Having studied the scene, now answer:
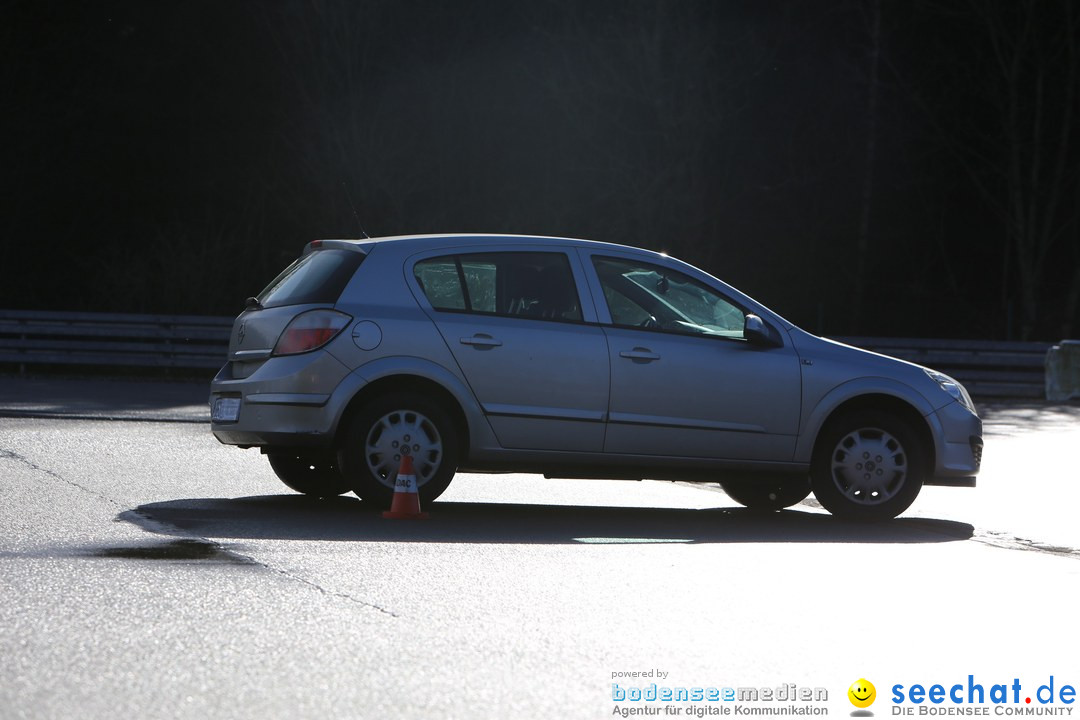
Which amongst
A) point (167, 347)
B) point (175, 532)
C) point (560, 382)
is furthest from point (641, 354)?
point (167, 347)

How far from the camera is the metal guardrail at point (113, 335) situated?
2616 centimetres

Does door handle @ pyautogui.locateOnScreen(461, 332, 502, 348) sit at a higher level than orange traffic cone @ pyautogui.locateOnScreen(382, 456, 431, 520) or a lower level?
higher

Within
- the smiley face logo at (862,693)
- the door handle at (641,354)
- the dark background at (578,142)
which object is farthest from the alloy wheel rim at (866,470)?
the dark background at (578,142)

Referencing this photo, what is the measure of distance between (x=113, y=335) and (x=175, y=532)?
59.9 ft

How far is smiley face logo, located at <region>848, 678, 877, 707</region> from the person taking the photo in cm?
532

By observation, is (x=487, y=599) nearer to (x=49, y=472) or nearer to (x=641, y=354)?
(x=641, y=354)

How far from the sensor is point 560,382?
10.3 meters

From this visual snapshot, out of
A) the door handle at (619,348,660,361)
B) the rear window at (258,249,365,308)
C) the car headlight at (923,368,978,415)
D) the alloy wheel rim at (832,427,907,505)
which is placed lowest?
the alloy wheel rim at (832,427,907,505)

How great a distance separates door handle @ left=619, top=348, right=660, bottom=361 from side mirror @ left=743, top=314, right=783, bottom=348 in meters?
0.59

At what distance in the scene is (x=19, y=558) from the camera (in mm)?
7730

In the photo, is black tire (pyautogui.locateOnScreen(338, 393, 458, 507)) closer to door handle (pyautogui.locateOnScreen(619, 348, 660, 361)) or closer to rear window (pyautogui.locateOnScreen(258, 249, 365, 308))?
rear window (pyautogui.locateOnScreen(258, 249, 365, 308))

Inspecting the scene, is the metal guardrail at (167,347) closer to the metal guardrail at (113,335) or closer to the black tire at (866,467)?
the metal guardrail at (113,335)

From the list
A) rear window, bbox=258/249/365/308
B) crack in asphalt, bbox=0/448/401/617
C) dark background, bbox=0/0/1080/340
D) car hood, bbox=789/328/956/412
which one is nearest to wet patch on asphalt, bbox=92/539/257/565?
crack in asphalt, bbox=0/448/401/617

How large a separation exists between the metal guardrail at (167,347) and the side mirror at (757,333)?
1582 cm
